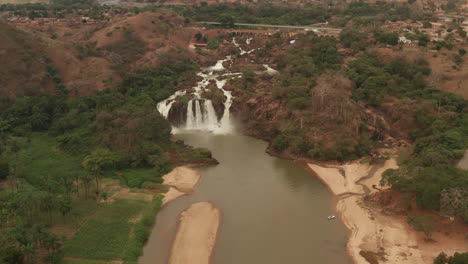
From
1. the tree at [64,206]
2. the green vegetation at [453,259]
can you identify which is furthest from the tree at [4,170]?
the green vegetation at [453,259]

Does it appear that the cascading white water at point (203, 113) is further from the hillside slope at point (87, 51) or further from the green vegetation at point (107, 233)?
the green vegetation at point (107, 233)

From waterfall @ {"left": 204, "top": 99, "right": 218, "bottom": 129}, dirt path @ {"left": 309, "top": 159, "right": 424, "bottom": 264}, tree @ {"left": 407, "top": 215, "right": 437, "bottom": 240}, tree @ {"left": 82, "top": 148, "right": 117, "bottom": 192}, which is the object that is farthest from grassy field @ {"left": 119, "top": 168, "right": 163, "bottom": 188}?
tree @ {"left": 407, "top": 215, "right": 437, "bottom": 240}

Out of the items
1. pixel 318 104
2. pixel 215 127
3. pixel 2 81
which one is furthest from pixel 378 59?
pixel 2 81

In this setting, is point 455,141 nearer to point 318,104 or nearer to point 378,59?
point 318,104

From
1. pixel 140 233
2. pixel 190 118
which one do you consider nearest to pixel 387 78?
pixel 190 118

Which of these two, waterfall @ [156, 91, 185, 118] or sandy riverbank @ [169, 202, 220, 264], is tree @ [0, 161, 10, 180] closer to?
sandy riverbank @ [169, 202, 220, 264]

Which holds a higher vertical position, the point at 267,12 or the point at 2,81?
the point at 267,12
